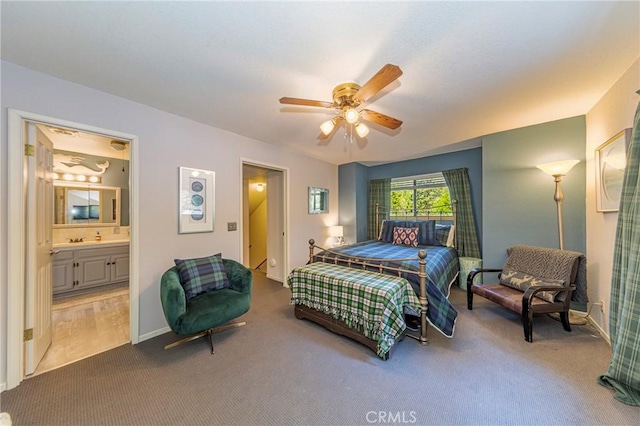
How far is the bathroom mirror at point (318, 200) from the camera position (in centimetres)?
456

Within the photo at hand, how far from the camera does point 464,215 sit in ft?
13.3

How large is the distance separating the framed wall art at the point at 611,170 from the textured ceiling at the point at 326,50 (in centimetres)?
55

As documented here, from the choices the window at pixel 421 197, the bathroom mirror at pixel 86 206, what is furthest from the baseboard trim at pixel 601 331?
the bathroom mirror at pixel 86 206

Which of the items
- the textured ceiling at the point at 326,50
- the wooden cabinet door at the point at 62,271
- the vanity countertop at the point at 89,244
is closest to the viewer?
the textured ceiling at the point at 326,50

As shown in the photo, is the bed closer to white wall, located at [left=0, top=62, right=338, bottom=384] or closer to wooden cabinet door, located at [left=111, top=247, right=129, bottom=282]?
white wall, located at [left=0, top=62, right=338, bottom=384]

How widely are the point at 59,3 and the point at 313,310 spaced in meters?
3.00

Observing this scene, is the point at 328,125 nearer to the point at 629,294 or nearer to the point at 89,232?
the point at 629,294

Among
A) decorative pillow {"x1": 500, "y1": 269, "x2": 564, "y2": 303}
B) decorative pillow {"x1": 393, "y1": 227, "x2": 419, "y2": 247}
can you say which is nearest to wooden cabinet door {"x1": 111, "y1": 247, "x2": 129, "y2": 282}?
decorative pillow {"x1": 393, "y1": 227, "x2": 419, "y2": 247}

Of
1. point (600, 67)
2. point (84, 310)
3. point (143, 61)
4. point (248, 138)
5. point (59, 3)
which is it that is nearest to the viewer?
point (59, 3)

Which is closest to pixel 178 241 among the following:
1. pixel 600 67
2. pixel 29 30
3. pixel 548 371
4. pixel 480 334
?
pixel 29 30

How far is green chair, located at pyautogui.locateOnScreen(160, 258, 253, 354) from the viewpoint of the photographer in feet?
6.59

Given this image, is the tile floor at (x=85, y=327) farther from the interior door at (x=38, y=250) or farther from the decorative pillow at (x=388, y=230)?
the decorative pillow at (x=388, y=230)

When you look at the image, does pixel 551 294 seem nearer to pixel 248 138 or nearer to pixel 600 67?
pixel 600 67

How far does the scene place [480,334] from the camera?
7.97ft
